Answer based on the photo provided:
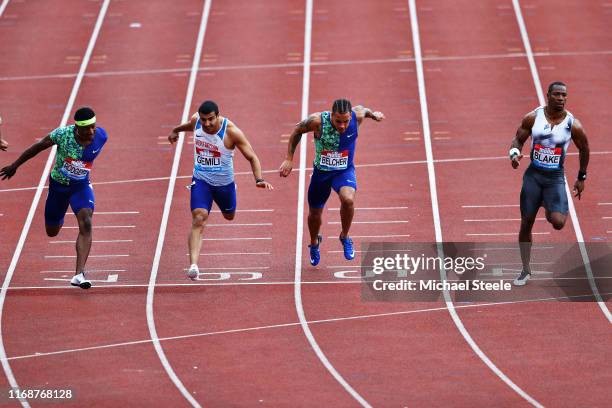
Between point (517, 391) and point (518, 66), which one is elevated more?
point (517, 391)

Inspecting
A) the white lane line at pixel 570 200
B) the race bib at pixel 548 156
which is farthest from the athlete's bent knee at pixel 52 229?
the white lane line at pixel 570 200

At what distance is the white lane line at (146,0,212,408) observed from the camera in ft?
40.6

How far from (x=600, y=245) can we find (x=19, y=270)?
6.07 metres

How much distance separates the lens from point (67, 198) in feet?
48.2

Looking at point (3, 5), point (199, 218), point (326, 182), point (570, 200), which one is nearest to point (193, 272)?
point (199, 218)

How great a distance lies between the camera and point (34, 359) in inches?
504

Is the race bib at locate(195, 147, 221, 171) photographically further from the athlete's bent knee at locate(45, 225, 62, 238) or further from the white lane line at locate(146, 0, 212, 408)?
the athlete's bent knee at locate(45, 225, 62, 238)

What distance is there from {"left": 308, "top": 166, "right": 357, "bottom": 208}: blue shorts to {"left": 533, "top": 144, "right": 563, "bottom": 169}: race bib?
1814 millimetres

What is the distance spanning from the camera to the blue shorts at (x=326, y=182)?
49.0 feet

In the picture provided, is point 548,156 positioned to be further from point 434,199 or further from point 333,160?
point 434,199

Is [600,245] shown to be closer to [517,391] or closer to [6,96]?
[517,391]

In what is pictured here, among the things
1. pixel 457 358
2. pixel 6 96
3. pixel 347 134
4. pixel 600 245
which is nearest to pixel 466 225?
→ pixel 600 245

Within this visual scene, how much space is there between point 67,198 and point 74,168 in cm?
39

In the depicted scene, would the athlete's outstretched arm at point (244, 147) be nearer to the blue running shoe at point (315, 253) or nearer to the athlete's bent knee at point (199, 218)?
the athlete's bent knee at point (199, 218)
